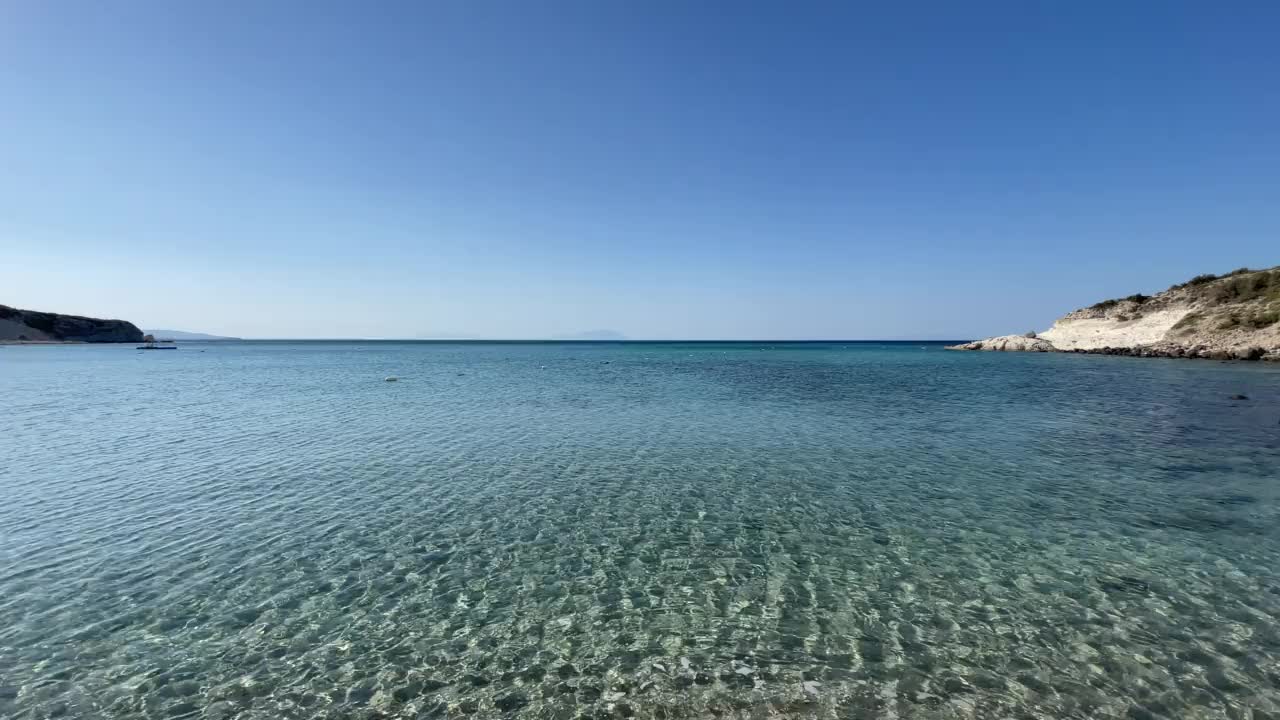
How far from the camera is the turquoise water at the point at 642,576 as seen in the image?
7668 mm

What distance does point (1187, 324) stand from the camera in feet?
294

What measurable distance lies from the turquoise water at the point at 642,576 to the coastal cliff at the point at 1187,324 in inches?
3035

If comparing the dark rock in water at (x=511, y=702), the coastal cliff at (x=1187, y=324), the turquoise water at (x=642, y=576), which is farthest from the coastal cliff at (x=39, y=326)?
the coastal cliff at (x=1187, y=324)

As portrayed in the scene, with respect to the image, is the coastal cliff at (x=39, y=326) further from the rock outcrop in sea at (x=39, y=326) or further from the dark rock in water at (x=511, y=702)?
the dark rock in water at (x=511, y=702)

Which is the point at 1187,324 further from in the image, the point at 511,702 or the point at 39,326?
the point at 39,326

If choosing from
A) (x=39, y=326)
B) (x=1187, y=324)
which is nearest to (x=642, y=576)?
(x=1187, y=324)

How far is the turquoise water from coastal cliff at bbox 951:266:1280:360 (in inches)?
3035

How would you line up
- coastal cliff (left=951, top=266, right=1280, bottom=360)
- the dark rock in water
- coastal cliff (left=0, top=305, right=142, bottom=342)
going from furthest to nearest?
coastal cliff (left=0, top=305, right=142, bottom=342) → coastal cliff (left=951, top=266, right=1280, bottom=360) → the dark rock in water

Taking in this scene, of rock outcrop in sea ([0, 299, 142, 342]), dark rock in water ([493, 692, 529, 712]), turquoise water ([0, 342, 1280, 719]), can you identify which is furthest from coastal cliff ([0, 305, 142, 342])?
dark rock in water ([493, 692, 529, 712])

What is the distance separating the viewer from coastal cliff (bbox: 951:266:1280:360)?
247ft

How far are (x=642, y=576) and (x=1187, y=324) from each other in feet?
393

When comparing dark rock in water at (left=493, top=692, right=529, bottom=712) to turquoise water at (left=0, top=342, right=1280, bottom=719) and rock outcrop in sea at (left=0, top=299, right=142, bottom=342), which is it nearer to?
turquoise water at (left=0, top=342, right=1280, bottom=719)

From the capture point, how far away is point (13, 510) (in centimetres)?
1538

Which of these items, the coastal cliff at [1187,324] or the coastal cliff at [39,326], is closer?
the coastal cliff at [1187,324]
